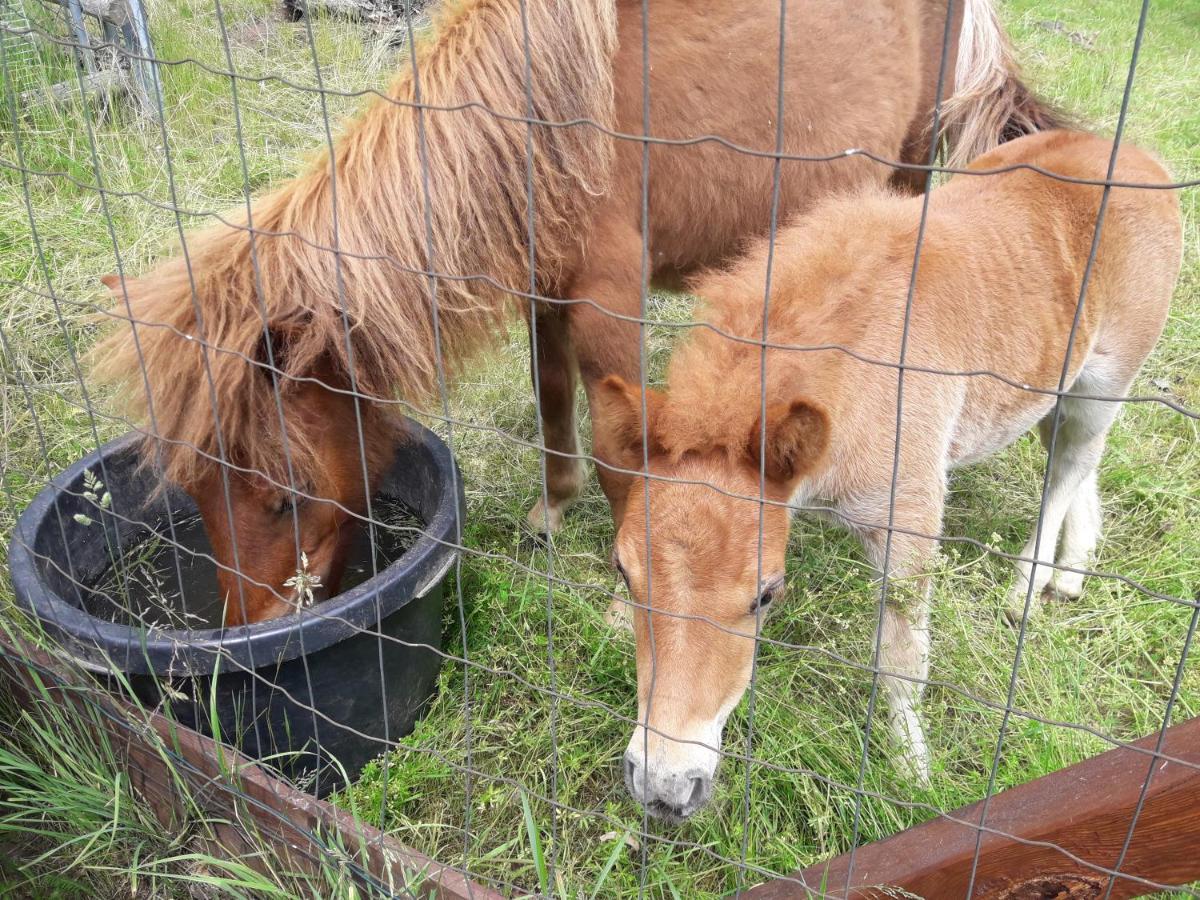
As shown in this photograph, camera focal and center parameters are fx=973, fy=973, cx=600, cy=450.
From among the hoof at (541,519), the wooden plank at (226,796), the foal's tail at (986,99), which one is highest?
the foal's tail at (986,99)

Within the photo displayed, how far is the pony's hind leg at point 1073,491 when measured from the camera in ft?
10.5

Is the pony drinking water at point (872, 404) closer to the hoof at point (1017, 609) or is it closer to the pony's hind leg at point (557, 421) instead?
the hoof at point (1017, 609)

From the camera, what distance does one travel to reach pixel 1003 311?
9.29 ft

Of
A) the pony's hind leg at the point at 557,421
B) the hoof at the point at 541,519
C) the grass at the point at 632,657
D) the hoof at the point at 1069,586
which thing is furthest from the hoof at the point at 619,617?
the hoof at the point at 1069,586

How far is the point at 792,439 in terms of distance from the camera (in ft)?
6.82

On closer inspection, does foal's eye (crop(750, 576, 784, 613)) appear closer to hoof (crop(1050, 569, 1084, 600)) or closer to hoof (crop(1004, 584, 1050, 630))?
hoof (crop(1004, 584, 1050, 630))

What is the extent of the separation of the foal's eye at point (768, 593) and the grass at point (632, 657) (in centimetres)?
29

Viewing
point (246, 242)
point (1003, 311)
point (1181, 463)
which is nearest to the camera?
point (246, 242)

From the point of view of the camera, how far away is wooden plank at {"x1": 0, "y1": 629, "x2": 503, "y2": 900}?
2219 millimetres

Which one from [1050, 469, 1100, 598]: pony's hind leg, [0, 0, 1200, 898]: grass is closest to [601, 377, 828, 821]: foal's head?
[0, 0, 1200, 898]: grass

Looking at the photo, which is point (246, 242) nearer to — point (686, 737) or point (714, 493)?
point (714, 493)

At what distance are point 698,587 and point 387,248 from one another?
126 centimetres

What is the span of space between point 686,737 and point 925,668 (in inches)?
36.9

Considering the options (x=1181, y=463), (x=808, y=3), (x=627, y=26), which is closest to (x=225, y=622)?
(x=627, y=26)
